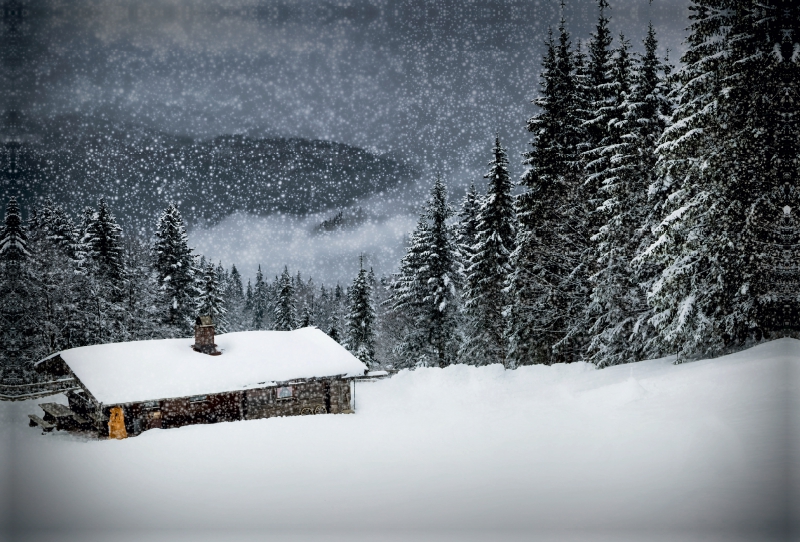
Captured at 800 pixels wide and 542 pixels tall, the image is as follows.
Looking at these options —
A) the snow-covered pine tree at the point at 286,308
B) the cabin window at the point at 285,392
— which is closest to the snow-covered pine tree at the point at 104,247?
the cabin window at the point at 285,392

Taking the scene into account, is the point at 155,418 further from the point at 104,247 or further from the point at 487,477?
the point at 104,247

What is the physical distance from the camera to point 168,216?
31734 millimetres

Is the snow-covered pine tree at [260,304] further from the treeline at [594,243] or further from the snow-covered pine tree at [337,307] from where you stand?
the treeline at [594,243]

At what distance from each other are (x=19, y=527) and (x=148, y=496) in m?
2.10

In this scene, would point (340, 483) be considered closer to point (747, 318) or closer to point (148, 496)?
point (148, 496)

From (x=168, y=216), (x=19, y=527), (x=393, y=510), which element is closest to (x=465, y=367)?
(x=393, y=510)

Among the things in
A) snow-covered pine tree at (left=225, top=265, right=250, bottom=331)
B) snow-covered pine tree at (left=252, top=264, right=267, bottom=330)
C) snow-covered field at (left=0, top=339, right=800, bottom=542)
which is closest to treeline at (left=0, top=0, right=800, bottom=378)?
snow-covered field at (left=0, top=339, right=800, bottom=542)

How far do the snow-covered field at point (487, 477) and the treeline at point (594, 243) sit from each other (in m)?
2.05

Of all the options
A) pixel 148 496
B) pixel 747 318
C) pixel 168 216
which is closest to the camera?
pixel 148 496

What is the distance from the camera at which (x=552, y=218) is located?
19969 millimetres

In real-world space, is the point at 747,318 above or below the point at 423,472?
above

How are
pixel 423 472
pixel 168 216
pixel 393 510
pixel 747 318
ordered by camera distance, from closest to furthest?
pixel 393 510 < pixel 423 472 < pixel 747 318 < pixel 168 216

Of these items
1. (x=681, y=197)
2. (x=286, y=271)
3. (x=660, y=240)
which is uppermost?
(x=286, y=271)

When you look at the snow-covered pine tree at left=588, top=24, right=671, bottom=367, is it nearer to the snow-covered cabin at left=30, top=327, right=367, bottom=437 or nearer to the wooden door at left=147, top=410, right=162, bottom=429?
the snow-covered cabin at left=30, top=327, right=367, bottom=437
